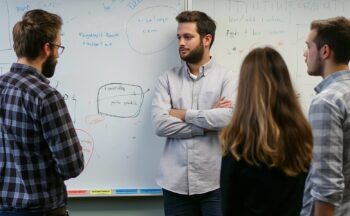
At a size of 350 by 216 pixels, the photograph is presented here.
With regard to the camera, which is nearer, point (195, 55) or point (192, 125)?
point (192, 125)

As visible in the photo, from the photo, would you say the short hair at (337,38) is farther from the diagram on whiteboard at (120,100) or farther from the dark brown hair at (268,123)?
the diagram on whiteboard at (120,100)

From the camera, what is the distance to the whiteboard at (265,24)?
2.72 m

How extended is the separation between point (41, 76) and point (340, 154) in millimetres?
1258

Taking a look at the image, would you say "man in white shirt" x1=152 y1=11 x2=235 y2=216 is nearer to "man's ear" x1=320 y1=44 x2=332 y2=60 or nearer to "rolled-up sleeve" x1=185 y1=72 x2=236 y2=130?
"rolled-up sleeve" x1=185 y1=72 x2=236 y2=130

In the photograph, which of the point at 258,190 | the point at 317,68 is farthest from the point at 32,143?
the point at 317,68

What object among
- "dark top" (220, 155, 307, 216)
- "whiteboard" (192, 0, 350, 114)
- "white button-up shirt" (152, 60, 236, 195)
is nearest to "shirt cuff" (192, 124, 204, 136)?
"white button-up shirt" (152, 60, 236, 195)

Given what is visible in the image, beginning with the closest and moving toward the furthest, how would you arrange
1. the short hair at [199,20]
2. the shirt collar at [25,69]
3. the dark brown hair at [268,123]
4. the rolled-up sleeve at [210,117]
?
the dark brown hair at [268,123] < the shirt collar at [25,69] < the rolled-up sleeve at [210,117] < the short hair at [199,20]

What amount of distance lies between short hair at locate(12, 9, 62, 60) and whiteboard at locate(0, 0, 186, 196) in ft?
3.01

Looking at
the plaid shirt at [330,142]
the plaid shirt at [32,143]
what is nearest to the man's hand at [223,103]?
the plaid shirt at [330,142]

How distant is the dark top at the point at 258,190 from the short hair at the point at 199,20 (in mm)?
1242

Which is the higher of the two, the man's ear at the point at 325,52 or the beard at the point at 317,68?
the man's ear at the point at 325,52

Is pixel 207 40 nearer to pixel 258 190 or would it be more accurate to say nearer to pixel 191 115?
pixel 191 115

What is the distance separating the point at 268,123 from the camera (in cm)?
143

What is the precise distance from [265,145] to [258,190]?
0.18 meters
